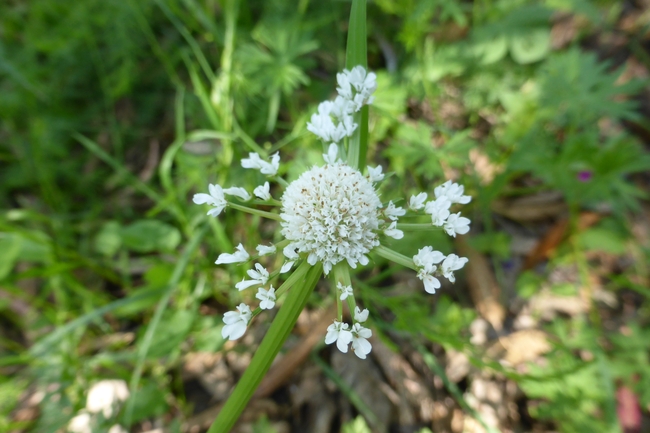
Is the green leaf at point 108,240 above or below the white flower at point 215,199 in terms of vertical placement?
above

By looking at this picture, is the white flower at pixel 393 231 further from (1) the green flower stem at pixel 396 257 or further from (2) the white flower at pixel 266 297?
(2) the white flower at pixel 266 297

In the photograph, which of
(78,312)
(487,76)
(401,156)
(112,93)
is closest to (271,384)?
(78,312)

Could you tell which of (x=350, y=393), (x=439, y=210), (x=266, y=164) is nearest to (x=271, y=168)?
(x=266, y=164)

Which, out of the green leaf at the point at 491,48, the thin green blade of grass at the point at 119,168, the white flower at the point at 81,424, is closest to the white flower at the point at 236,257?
the thin green blade of grass at the point at 119,168

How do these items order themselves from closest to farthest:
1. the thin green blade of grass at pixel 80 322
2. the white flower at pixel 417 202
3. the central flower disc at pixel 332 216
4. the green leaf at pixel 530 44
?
1. the central flower disc at pixel 332 216
2. the white flower at pixel 417 202
3. the thin green blade of grass at pixel 80 322
4. the green leaf at pixel 530 44

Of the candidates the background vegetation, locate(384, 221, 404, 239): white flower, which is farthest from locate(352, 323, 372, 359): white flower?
the background vegetation

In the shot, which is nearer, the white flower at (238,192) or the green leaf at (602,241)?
the white flower at (238,192)

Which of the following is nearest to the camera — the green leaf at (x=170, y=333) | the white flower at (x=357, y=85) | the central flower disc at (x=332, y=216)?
the central flower disc at (x=332, y=216)

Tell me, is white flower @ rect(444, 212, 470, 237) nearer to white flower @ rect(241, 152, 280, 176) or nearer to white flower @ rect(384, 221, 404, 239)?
white flower @ rect(384, 221, 404, 239)

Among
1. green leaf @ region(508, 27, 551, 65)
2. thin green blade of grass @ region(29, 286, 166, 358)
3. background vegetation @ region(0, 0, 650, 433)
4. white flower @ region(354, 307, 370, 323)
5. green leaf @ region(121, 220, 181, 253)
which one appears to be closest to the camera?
white flower @ region(354, 307, 370, 323)
